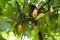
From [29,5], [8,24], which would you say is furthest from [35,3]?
[8,24]

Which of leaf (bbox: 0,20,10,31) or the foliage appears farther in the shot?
leaf (bbox: 0,20,10,31)

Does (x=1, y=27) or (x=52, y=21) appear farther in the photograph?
(x=1, y=27)

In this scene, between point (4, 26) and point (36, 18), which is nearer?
point (36, 18)

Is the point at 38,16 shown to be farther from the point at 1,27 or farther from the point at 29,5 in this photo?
the point at 1,27

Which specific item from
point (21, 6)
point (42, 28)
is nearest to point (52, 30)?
point (42, 28)

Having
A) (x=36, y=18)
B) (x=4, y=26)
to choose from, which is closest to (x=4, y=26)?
(x=4, y=26)

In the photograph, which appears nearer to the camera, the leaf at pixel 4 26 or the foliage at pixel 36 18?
the foliage at pixel 36 18

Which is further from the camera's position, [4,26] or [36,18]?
[4,26]

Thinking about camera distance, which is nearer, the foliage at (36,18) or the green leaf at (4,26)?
the foliage at (36,18)

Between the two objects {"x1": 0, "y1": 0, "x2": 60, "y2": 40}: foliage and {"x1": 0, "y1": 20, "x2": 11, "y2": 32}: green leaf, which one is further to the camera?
{"x1": 0, "y1": 20, "x2": 11, "y2": 32}: green leaf

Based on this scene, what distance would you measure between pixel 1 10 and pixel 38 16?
229mm

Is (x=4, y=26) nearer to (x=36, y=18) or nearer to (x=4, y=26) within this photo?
(x=4, y=26)

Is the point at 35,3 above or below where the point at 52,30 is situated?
above

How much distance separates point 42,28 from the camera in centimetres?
60
